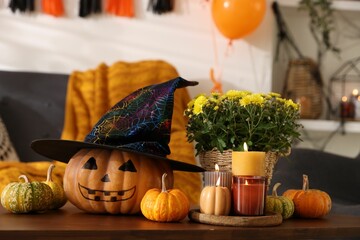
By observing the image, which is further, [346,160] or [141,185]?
[346,160]

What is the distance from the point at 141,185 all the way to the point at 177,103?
1.88 meters

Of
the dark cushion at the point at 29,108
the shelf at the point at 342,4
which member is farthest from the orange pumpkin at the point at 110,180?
the shelf at the point at 342,4

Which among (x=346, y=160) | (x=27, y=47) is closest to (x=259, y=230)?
(x=346, y=160)

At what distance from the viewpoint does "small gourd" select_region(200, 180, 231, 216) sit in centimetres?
116

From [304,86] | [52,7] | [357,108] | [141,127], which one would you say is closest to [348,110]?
[357,108]

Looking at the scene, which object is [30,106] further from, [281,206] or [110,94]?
[281,206]

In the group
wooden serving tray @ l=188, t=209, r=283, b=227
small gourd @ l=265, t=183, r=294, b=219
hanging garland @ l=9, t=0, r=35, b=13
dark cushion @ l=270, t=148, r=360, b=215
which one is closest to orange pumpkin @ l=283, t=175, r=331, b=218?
small gourd @ l=265, t=183, r=294, b=219

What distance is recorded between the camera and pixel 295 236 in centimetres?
112

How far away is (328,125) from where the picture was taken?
11.6 ft

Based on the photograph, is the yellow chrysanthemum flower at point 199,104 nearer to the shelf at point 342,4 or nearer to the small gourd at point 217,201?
the small gourd at point 217,201

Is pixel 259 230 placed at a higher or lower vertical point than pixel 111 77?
lower

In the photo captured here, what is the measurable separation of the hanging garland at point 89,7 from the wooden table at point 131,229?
2167 millimetres

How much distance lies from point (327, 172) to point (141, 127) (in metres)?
1.33

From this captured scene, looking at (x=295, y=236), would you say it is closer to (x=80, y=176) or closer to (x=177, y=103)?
(x=80, y=176)
